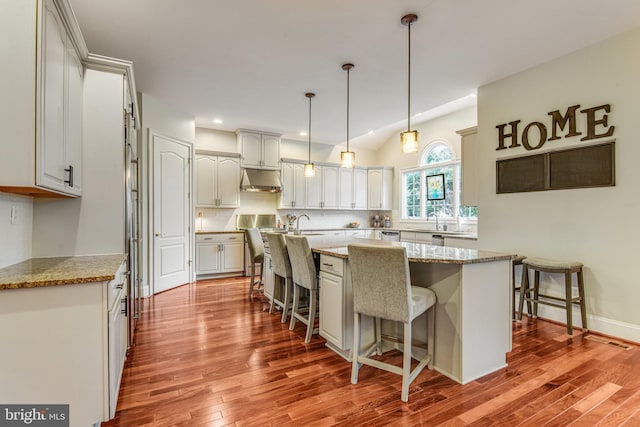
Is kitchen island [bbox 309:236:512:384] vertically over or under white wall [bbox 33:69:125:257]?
under

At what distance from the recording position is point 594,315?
3064 mm

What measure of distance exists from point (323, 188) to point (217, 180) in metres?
2.26

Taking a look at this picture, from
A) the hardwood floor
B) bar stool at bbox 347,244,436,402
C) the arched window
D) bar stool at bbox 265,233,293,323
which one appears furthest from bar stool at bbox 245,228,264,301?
the arched window

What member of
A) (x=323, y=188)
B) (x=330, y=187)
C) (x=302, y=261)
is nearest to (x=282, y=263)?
(x=302, y=261)

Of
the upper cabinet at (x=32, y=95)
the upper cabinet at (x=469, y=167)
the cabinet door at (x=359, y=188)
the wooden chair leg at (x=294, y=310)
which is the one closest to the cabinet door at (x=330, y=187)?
the cabinet door at (x=359, y=188)

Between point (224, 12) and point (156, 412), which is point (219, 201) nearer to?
point (224, 12)

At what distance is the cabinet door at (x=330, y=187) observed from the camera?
22.7 feet

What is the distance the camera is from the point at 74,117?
2.11 m

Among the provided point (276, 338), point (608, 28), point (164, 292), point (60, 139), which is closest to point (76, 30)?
point (60, 139)

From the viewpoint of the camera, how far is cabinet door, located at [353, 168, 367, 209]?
7.27 metres

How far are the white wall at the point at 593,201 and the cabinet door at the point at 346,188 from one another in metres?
3.70

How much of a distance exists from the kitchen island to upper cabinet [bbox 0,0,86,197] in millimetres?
1895

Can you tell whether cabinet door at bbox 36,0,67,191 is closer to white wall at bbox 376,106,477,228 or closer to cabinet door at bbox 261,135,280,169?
cabinet door at bbox 261,135,280,169

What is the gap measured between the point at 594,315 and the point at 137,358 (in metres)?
4.16
